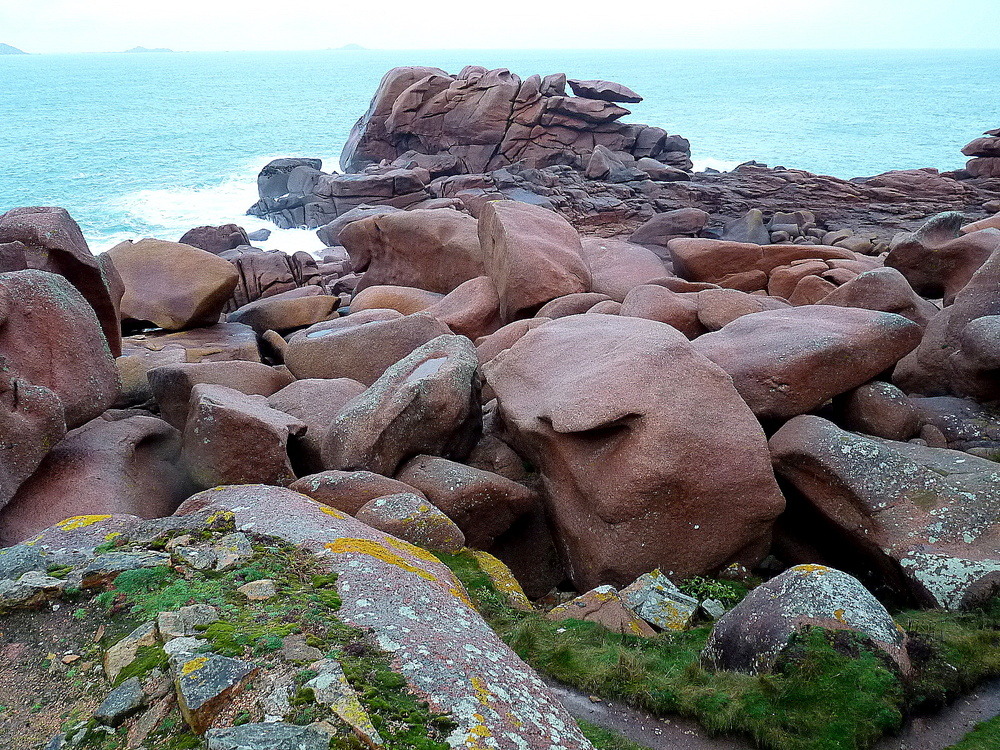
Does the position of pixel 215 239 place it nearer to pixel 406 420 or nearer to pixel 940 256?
pixel 406 420

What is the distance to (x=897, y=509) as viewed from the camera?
677cm

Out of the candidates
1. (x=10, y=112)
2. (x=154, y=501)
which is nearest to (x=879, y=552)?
(x=154, y=501)

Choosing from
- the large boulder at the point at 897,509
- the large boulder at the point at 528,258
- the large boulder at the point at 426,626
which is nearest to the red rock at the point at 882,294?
the large boulder at the point at 897,509

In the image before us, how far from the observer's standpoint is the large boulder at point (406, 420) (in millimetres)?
7730

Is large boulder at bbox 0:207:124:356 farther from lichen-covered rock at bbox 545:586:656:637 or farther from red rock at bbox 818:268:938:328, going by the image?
red rock at bbox 818:268:938:328

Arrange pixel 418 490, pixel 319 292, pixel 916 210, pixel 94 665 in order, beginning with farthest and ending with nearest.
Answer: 1. pixel 916 210
2. pixel 319 292
3. pixel 418 490
4. pixel 94 665

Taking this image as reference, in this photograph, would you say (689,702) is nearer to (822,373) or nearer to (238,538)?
(238,538)

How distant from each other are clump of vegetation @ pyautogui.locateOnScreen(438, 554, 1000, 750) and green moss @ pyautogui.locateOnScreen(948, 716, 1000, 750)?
0.26 meters

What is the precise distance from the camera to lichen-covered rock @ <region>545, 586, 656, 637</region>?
580 centimetres

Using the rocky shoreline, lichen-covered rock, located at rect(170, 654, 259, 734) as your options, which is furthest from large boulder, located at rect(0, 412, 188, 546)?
lichen-covered rock, located at rect(170, 654, 259, 734)

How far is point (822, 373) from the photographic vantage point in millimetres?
8141

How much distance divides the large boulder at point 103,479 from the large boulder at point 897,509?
19.9 feet

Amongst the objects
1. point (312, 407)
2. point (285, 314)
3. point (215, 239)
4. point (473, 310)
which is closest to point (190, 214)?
point (215, 239)

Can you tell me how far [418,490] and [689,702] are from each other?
3.30 meters
